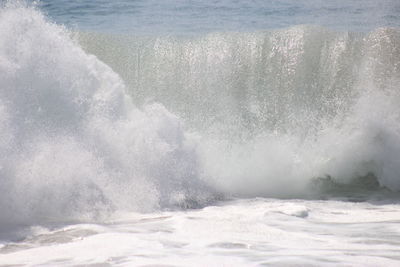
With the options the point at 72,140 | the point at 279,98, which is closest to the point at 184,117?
the point at 279,98

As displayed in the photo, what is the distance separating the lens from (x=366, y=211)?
709 cm

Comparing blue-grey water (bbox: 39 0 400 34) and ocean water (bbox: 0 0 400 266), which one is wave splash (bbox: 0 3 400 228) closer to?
ocean water (bbox: 0 0 400 266)

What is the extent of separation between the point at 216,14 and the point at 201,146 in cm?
586

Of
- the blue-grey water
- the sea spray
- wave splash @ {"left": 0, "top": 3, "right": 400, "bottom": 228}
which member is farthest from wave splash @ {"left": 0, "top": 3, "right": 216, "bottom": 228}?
the blue-grey water

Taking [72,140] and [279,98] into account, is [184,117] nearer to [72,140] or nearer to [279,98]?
[279,98]

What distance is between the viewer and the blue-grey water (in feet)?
39.0

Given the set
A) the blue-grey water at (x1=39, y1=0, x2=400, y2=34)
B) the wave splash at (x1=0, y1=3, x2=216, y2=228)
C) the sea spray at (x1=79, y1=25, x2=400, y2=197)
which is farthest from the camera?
the blue-grey water at (x1=39, y1=0, x2=400, y2=34)

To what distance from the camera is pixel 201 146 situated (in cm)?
866

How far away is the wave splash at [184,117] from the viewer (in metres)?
A: 6.85

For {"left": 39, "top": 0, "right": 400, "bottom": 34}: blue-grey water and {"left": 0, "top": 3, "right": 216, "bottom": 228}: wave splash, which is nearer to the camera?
{"left": 0, "top": 3, "right": 216, "bottom": 228}: wave splash

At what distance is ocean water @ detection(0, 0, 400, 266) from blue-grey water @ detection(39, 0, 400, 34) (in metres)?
0.40

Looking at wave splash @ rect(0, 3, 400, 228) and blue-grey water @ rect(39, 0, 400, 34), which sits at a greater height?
blue-grey water @ rect(39, 0, 400, 34)

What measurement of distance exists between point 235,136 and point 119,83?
6.00 feet

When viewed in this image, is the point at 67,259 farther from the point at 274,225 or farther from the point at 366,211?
the point at 366,211
